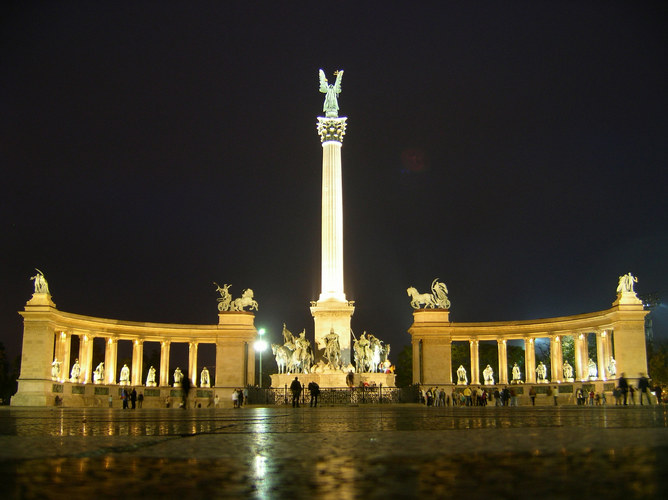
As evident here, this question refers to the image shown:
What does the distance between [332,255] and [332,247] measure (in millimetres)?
782

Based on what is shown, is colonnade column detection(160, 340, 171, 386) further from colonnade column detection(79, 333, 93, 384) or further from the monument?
the monument

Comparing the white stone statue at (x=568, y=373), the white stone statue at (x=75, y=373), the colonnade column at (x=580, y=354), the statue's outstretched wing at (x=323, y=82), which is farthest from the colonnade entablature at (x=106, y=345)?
the colonnade column at (x=580, y=354)

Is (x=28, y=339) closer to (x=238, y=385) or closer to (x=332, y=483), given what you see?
(x=238, y=385)

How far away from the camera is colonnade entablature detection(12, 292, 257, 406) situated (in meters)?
60.1

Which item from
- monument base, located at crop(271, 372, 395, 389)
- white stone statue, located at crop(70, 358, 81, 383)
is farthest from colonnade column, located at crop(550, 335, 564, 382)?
white stone statue, located at crop(70, 358, 81, 383)

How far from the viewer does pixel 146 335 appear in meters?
72.9

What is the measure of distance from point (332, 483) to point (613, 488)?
1.56 m

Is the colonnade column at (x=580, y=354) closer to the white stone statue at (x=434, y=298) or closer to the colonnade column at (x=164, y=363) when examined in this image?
the white stone statue at (x=434, y=298)

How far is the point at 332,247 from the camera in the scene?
67000 mm

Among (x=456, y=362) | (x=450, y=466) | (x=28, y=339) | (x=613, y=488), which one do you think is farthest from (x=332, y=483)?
(x=456, y=362)

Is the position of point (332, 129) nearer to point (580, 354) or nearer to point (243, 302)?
point (243, 302)

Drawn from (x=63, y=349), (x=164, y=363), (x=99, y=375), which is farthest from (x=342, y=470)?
(x=164, y=363)

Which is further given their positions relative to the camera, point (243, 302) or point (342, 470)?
point (243, 302)

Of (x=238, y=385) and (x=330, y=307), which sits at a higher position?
(x=330, y=307)
